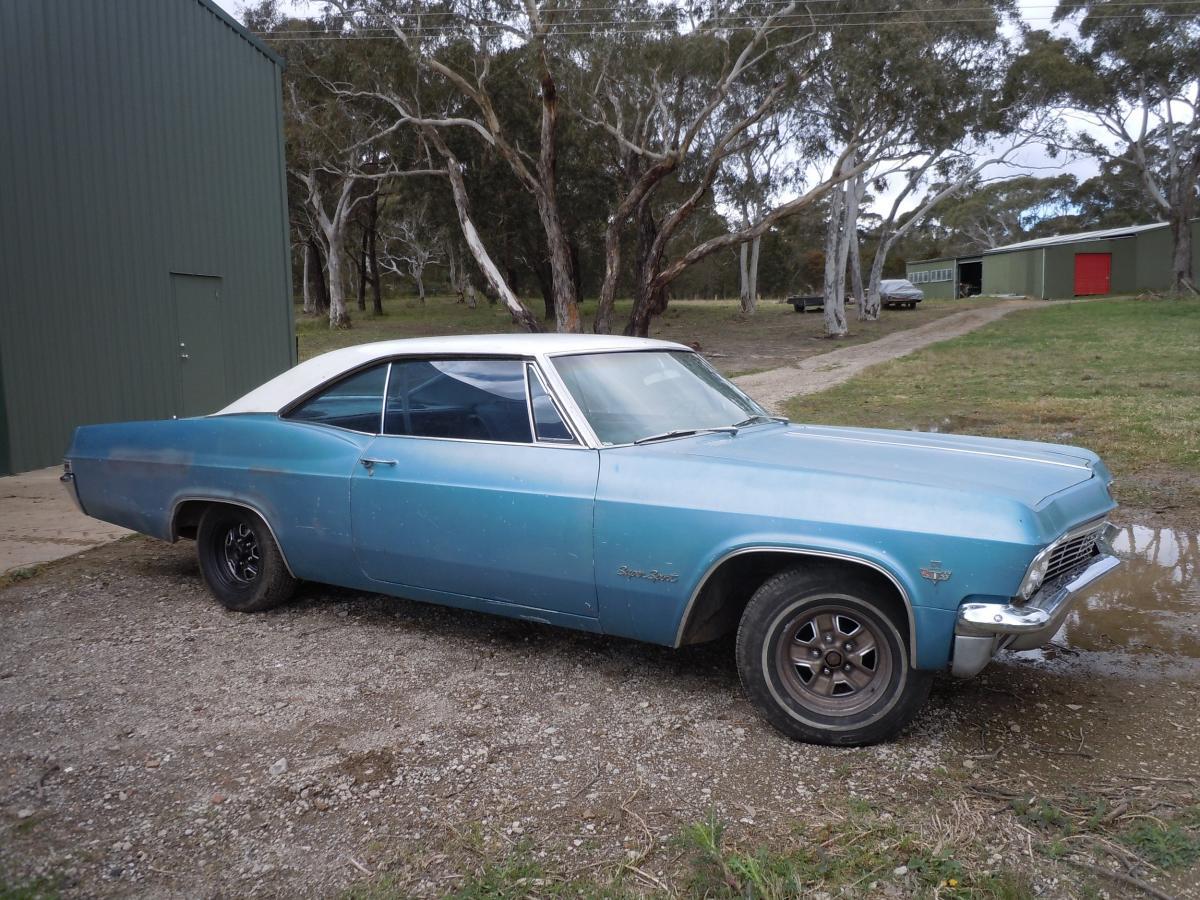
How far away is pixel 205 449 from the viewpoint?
5.26 meters

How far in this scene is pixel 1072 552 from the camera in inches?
152

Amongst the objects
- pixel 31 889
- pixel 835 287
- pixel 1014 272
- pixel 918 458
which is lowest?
pixel 31 889

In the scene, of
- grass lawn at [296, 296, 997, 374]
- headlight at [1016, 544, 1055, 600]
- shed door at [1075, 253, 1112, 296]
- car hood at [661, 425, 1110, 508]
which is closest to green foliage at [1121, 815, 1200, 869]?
headlight at [1016, 544, 1055, 600]

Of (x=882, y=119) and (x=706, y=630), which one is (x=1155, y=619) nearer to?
A: (x=706, y=630)

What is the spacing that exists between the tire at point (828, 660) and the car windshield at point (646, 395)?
100 cm

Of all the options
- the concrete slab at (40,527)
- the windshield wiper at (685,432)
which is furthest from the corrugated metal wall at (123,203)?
the windshield wiper at (685,432)

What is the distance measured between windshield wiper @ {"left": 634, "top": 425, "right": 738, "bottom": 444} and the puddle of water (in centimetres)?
172

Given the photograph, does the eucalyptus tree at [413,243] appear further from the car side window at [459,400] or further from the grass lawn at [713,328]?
the car side window at [459,400]

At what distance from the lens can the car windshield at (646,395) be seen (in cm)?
438

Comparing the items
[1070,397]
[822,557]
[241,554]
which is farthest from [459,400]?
[1070,397]

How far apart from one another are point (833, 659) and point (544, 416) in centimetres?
156

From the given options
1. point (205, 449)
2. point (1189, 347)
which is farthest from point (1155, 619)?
point (1189, 347)

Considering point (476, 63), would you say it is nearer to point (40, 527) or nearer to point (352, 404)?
point (40, 527)

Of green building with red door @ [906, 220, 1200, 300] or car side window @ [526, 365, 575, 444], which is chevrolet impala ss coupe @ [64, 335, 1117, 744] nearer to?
car side window @ [526, 365, 575, 444]
